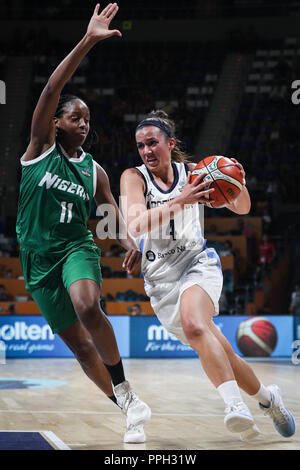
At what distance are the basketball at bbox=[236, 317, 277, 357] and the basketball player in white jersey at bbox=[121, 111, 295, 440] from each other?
26.7ft

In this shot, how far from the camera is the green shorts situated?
14.3ft

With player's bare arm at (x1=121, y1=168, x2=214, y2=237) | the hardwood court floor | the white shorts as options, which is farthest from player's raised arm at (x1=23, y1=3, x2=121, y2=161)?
the hardwood court floor

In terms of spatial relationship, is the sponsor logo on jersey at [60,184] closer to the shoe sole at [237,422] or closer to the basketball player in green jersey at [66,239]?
the basketball player in green jersey at [66,239]

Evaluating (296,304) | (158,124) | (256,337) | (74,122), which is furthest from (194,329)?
(296,304)

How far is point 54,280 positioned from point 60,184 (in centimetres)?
60

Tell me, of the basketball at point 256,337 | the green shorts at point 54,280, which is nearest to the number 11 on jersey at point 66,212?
the green shorts at point 54,280

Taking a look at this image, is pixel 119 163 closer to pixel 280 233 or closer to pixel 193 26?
pixel 280 233

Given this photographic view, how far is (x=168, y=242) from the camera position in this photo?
447cm

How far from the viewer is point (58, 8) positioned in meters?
23.2

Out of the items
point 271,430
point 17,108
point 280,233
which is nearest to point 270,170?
point 280,233

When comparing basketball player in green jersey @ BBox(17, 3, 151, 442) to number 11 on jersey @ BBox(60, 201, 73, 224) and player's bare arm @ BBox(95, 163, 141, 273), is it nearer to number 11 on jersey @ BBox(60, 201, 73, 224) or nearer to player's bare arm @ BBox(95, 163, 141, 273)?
number 11 on jersey @ BBox(60, 201, 73, 224)

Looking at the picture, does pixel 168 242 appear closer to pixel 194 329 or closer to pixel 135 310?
pixel 194 329

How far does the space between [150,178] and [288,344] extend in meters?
9.43

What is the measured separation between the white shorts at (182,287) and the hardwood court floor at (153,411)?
2.29 feet
